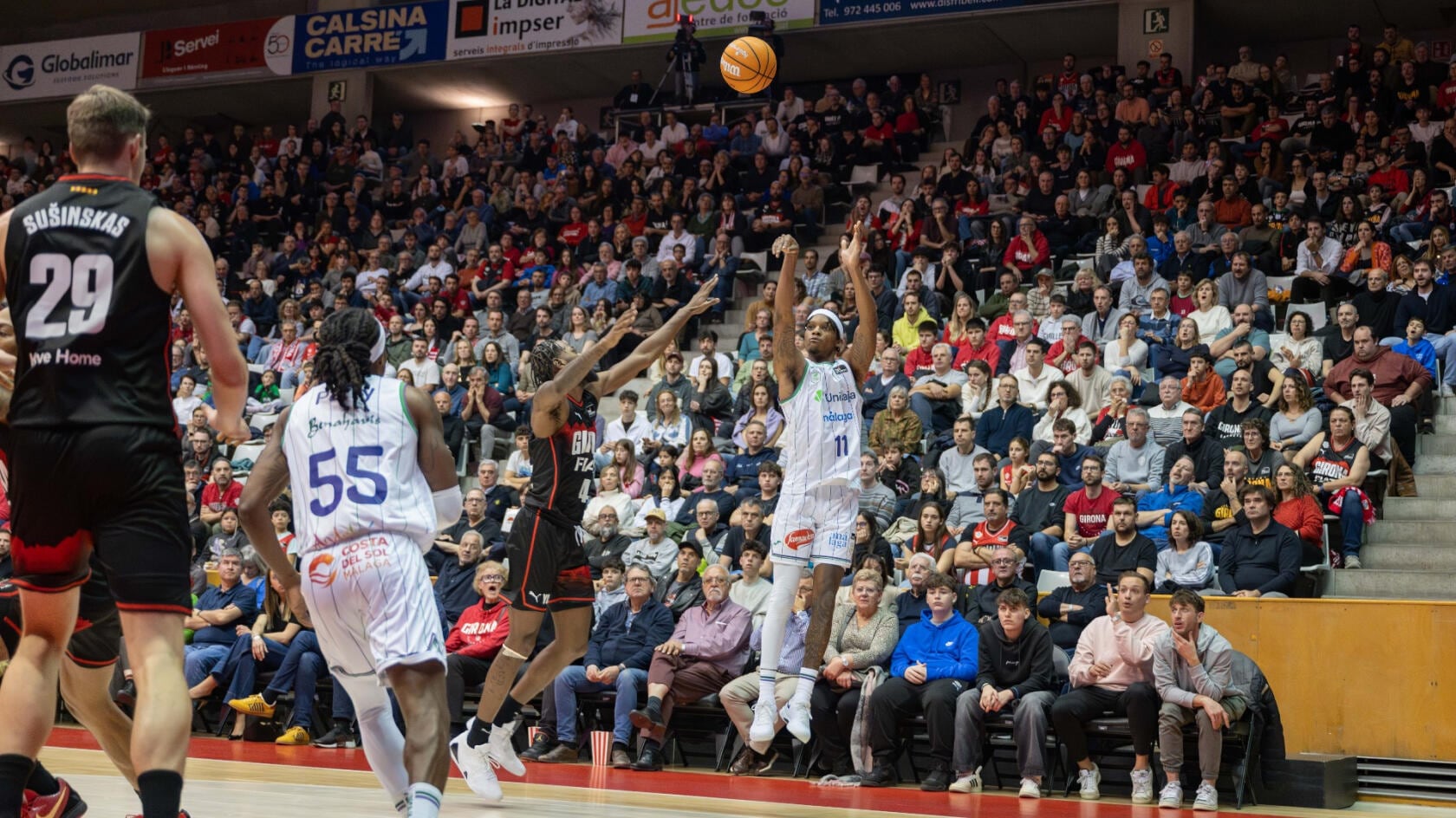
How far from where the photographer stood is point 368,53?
83.2ft

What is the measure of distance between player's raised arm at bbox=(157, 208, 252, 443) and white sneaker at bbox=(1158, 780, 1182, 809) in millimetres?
6843

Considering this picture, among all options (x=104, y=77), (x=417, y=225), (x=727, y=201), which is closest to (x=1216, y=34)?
(x=727, y=201)

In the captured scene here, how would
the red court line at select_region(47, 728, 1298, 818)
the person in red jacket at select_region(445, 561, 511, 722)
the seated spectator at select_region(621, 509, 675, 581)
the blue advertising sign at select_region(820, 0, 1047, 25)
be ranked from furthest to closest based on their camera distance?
1. the blue advertising sign at select_region(820, 0, 1047, 25)
2. the seated spectator at select_region(621, 509, 675, 581)
3. the person in red jacket at select_region(445, 561, 511, 722)
4. the red court line at select_region(47, 728, 1298, 818)

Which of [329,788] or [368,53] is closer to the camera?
[329,788]

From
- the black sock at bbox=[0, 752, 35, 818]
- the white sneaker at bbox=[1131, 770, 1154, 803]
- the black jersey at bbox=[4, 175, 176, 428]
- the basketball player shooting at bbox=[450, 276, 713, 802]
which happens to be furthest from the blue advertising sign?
the black sock at bbox=[0, 752, 35, 818]

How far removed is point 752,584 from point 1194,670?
358cm

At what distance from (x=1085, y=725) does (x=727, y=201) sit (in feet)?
36.2

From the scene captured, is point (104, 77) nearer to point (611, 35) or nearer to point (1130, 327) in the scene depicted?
point (611, 35)

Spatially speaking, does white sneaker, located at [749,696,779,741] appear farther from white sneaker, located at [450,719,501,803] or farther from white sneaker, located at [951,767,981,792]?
white sneaker, located at [951,767,981,792]

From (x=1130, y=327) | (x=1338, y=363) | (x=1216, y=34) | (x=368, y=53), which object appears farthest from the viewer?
(x=368, y=53)

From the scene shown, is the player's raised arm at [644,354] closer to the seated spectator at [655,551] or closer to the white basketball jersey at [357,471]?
the white basketball jersey at [357,471]

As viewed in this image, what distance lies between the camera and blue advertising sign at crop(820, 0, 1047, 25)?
21109 mm

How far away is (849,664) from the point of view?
10172mm

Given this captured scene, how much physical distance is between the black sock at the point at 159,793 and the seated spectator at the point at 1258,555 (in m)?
8.14
